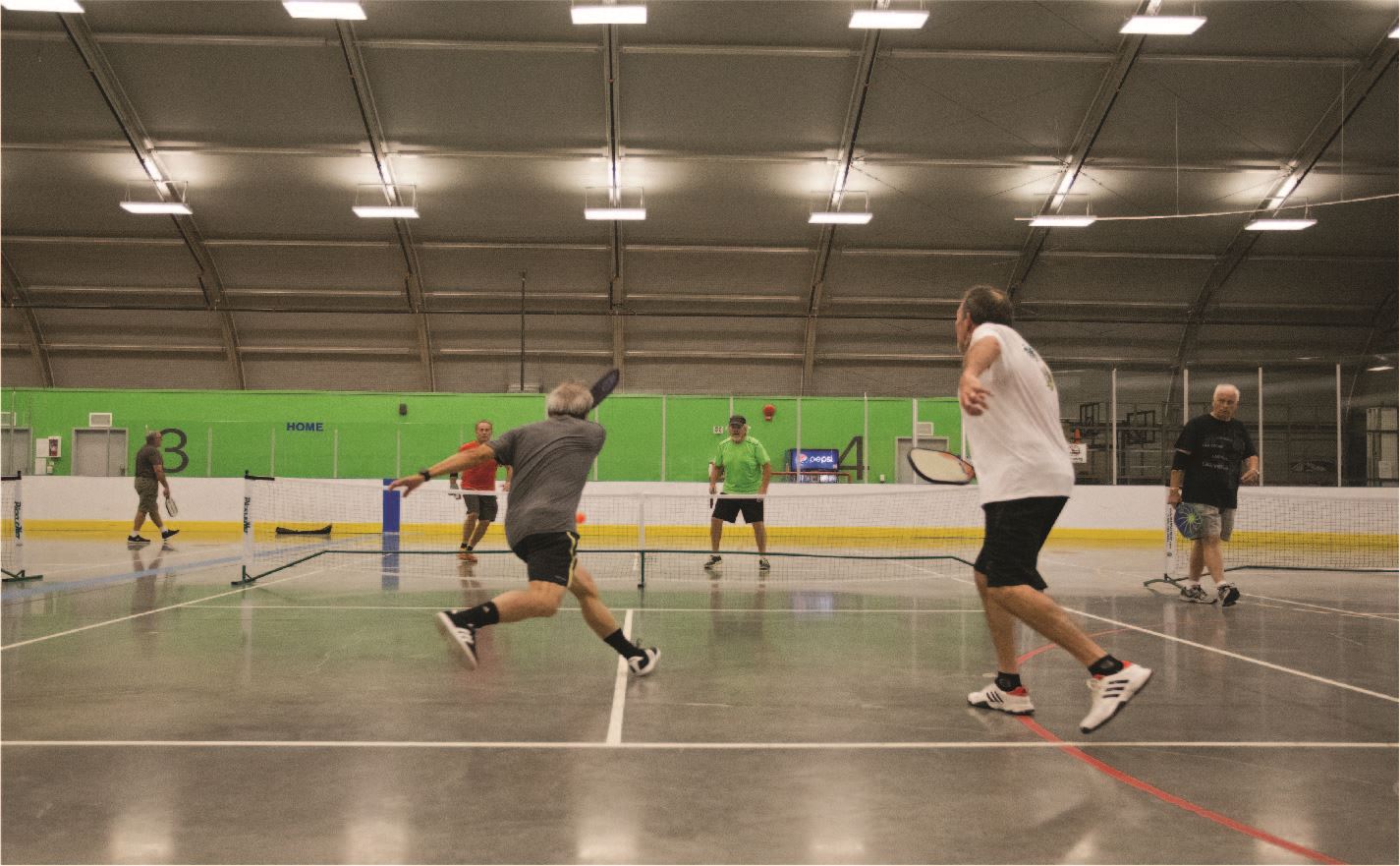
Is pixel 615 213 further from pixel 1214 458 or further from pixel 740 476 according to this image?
pixel 1214 458

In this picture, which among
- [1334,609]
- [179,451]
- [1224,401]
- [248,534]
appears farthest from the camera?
[179,451]

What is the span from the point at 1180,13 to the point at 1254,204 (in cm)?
717

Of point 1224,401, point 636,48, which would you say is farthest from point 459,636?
point 636,48

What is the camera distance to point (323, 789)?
333cm

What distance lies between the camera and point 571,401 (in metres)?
5.11

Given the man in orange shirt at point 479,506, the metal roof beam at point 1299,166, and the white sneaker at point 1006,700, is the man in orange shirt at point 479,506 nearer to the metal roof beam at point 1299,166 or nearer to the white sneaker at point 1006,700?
the white sneaker at point 1006,700

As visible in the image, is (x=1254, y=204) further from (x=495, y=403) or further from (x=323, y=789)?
(x=323, y=789)

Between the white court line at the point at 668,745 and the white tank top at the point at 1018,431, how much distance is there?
0.99 metres

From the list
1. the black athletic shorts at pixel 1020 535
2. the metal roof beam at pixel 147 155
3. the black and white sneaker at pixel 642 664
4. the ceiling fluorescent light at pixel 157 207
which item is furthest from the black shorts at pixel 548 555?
the ceiling fluorescent light at pixel 157 207

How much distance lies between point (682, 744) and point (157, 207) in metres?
23.1

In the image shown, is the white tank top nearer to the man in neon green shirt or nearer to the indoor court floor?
the indoor court floor

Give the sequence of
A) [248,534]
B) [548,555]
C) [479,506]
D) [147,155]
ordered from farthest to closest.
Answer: [147,155], [479,506], [248,534], [548,555]

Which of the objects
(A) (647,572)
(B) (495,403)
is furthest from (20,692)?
(B) (495,403)

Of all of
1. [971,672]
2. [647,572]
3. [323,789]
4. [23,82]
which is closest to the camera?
[323,789]
